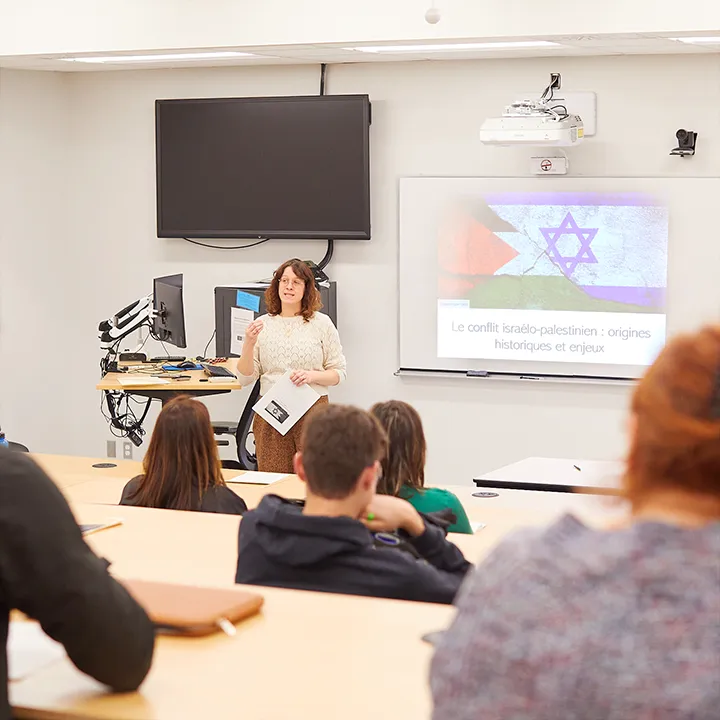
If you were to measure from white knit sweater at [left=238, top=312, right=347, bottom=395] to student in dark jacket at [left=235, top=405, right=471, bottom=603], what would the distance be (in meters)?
3.20

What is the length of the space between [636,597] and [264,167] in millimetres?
6396

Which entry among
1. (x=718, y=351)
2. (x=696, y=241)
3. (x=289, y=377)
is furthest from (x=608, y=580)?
(x=696, y=241)

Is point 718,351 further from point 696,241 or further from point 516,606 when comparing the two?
point 696,241

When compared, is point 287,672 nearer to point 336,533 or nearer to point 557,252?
point 336,533

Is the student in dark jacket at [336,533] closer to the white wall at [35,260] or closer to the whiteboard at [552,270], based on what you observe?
the whiteboard at [552,270]

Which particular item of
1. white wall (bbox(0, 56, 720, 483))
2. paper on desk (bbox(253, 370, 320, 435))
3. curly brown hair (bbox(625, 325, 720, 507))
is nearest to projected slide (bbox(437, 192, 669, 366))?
white wall (bbox(0, 56, 720, 483))

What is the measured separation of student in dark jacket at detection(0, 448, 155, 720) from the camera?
173cm

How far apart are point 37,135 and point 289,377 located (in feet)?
9.98

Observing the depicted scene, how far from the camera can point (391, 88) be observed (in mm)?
7148

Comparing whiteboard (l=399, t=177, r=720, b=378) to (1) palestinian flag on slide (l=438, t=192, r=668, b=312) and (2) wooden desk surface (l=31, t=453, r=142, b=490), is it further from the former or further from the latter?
(2) wooden desk surface (l=31, t=453, r=142, b=490)

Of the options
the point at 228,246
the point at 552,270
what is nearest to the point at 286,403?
the point at 552,270

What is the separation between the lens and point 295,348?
19.2 feet

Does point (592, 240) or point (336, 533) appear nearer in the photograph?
point (336, 533)

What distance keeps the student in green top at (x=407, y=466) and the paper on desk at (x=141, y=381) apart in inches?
118
